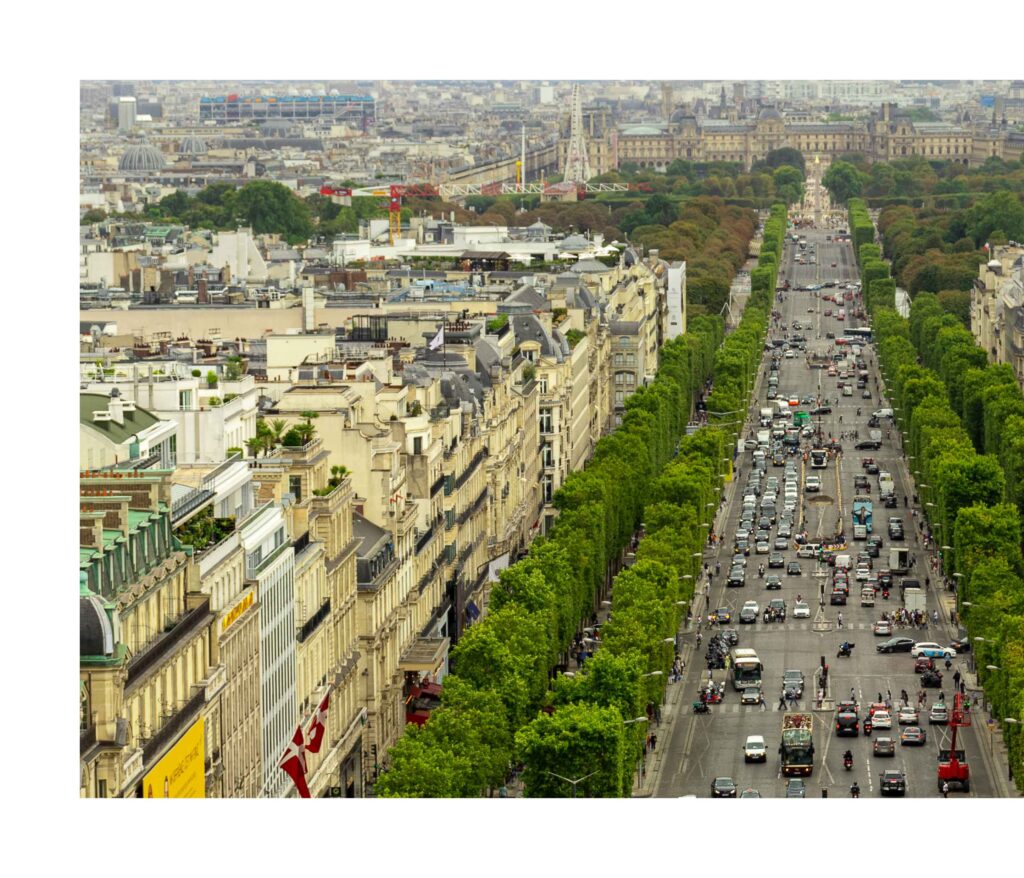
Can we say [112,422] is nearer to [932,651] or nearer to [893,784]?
[893,784]

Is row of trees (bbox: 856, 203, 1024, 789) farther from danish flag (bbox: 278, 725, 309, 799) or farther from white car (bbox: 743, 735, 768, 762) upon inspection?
danish flag (bbox: 278, 725, 309, 799)

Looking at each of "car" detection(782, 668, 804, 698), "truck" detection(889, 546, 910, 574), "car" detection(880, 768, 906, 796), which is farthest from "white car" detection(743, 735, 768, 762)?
"truck" detection(889, 546, 910, 574)

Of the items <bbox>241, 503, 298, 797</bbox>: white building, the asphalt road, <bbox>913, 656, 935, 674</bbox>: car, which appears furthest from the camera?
<bbox>913, 656, 935, 674</bbox>: car

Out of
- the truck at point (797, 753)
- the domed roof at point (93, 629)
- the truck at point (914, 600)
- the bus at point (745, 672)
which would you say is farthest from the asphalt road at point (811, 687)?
the domed roof at point (93, 629)

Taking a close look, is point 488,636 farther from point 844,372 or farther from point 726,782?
point 844,372

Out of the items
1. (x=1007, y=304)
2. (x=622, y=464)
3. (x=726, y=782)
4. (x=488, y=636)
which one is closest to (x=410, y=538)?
(x=488, y=636)

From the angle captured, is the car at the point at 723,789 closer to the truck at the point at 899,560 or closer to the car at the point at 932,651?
the car at the point at 932,651

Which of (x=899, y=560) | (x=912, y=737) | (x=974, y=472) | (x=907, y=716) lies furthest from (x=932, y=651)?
(x=974, y=472)
